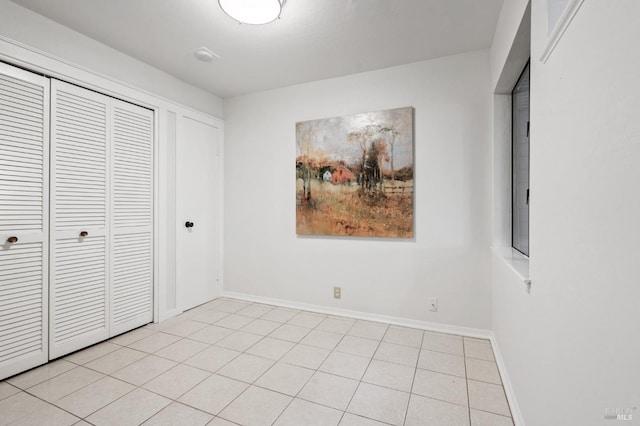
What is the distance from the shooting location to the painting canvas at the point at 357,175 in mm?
2861

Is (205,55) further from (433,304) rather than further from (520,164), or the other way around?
(433,304)

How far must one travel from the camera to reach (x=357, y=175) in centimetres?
304

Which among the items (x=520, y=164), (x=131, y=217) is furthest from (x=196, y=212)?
(x=520, y=164)

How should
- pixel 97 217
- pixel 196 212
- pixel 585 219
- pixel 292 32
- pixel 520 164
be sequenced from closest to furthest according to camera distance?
pixel 585 219 < pixel 520 164 < pixel 292 32 < pixel 97 217 < pixel 196 212

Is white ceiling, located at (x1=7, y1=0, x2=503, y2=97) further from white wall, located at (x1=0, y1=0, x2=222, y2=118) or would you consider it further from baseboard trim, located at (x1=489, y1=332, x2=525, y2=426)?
baseboard trim, located at (x1=489, y1=332, x2=525, y2=426)

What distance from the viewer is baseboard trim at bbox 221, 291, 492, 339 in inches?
105

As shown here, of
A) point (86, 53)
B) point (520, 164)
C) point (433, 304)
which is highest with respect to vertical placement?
point (86, 53)

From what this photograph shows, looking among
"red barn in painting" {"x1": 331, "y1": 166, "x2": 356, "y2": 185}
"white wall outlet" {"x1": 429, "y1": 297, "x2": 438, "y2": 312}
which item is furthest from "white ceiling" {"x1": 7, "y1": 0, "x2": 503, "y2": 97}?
"white wall outlet" {"x1": 429, "y1": 297, "x2": 438, "y2": 312}

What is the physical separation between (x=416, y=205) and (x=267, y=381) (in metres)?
1.99

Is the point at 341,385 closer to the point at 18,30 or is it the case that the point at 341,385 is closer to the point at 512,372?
the point at 512,372

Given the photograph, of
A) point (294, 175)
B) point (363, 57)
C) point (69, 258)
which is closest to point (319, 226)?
point (294, 175)

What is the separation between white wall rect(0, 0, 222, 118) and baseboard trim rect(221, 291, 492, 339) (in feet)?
7.98

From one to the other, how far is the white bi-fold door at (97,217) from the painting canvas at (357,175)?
5.32 feet

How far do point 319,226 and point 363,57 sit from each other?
175 centimetres
